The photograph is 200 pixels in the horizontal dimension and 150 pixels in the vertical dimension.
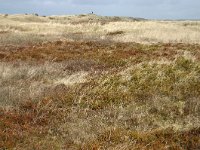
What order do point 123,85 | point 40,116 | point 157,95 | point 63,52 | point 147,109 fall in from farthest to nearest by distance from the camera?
point 63,52 < point 123,85 < point 157,95 < point 147,109 < point 40,116

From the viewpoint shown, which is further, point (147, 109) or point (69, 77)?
point (69, 77)

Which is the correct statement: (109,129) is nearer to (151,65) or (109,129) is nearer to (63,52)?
(151,65)

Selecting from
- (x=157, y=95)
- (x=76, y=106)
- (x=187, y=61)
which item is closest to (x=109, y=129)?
(x=76, y=106)

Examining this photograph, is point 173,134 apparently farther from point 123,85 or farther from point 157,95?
point 123,85

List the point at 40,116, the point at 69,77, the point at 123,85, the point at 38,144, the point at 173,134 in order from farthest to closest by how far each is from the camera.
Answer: the point at 69,77 → the point at 123,85 → the point at 40,116 → the point at 173,134 → the point at 38,144

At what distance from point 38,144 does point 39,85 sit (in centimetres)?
555

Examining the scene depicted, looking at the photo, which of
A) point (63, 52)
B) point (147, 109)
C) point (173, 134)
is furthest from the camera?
point (63, 52)

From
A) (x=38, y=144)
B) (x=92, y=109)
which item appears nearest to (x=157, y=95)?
(x=92, y=109)

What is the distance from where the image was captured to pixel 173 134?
365 inches

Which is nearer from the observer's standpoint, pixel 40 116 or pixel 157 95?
pixel 40 116

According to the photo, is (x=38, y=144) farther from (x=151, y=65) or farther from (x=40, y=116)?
(x=151, y=65)

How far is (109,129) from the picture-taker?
9.36 m

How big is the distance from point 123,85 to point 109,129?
14.3ft

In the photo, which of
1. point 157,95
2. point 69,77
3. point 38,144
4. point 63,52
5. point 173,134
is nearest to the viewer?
point 38,144
